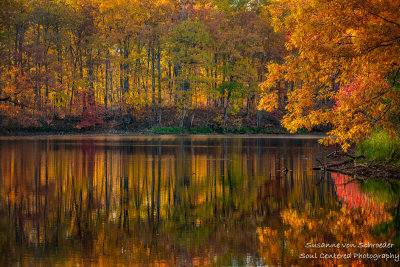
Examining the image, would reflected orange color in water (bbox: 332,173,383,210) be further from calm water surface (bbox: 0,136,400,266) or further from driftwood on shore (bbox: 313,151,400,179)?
driftwood on shore (bbox: 313,151,400,179)

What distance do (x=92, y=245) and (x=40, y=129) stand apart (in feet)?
198

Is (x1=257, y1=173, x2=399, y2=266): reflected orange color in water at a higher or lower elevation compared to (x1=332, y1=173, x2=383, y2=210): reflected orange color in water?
lower

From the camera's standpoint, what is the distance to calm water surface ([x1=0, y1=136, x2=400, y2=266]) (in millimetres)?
9273

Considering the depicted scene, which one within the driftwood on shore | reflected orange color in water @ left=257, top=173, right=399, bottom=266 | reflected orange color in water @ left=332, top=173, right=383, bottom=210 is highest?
the driftwood on shore

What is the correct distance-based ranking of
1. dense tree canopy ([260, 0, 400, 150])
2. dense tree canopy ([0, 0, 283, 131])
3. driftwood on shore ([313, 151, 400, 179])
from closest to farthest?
dense tree canopy ([260, 0, 400, 150]) < driftwood on shore ([313, 151, 400, 179]) < dense tree canopy ([0, 0, 283, 131])

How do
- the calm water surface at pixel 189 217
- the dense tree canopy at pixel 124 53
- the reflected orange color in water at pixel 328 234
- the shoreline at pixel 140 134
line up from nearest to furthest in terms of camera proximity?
the reflected orange color in water at pixel 328 234 → the calm water surface at pixel 189 217 → the shoreline at pixel 140 134 → the dense tree canopy at pixel 124 53

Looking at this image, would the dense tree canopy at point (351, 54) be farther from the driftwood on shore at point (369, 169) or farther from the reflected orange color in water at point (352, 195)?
the driftwood on shore at point (369, 169)

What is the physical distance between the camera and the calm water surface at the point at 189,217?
927cm

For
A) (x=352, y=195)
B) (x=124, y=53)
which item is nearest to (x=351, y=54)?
(x=352, y=195)

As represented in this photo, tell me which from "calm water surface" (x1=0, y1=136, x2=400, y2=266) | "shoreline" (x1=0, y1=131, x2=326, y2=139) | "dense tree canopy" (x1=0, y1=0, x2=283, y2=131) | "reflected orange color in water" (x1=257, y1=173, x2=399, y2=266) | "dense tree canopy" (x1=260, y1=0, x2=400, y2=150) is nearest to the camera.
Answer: "reflected orange color in water" (x1=257, y1=173, x2=399, y2=266)

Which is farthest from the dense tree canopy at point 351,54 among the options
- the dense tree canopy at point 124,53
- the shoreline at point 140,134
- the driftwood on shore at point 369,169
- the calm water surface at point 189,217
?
the dense tree canopy at point 124,53

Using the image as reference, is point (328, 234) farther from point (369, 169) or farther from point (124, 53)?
point (124, 53)

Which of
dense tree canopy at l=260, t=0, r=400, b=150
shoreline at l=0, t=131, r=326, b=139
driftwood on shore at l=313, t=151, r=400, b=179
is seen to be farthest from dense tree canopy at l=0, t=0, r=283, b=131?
dense tree canopy at l=260, t=0, r=400, b=150

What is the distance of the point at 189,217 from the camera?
42.1 feet
